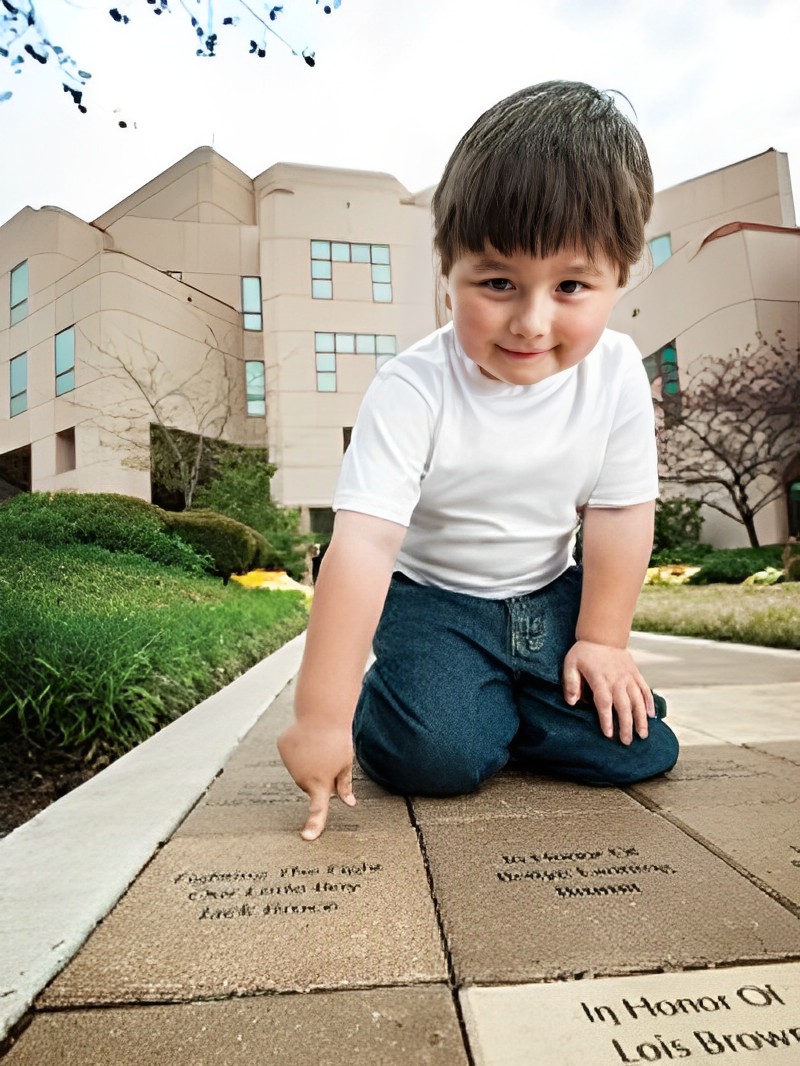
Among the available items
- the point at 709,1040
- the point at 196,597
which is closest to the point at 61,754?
the point at 709,1040

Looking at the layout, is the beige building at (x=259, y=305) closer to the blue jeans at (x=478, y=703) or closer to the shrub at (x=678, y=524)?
the shrub at (x=678, y=524)

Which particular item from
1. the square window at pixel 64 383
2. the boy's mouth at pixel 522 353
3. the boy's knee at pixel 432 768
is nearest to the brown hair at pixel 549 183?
the boy's mouth at pixel 522 353

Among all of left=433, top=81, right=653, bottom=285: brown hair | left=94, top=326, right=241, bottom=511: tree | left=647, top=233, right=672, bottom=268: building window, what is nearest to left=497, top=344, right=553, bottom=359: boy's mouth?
left=433, top=81, right=653, bottom=285: brown hair

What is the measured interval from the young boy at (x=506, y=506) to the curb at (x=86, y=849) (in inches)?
9.1

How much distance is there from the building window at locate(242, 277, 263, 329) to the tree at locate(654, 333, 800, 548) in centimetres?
417

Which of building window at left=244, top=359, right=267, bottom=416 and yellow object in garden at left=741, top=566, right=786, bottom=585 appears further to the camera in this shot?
building window at left=244, top=359, right=267, bottom=416

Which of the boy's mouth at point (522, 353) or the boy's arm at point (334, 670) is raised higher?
the boy's mouth at point (522, 353)

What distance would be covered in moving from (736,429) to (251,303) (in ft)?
15.5

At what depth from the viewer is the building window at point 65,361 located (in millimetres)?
5266

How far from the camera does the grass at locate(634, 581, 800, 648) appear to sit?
3543 mm

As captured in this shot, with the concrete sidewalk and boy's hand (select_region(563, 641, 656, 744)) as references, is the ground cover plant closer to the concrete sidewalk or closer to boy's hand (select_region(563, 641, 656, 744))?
the concrete sidewalk

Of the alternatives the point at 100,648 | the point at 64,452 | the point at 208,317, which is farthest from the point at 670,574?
the point at 100,648

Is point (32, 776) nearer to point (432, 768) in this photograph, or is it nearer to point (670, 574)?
point (432, 768)

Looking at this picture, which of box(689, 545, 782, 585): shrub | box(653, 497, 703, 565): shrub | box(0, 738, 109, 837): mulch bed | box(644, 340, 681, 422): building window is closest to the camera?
box(0, 738, 109, 837): mulch bed
